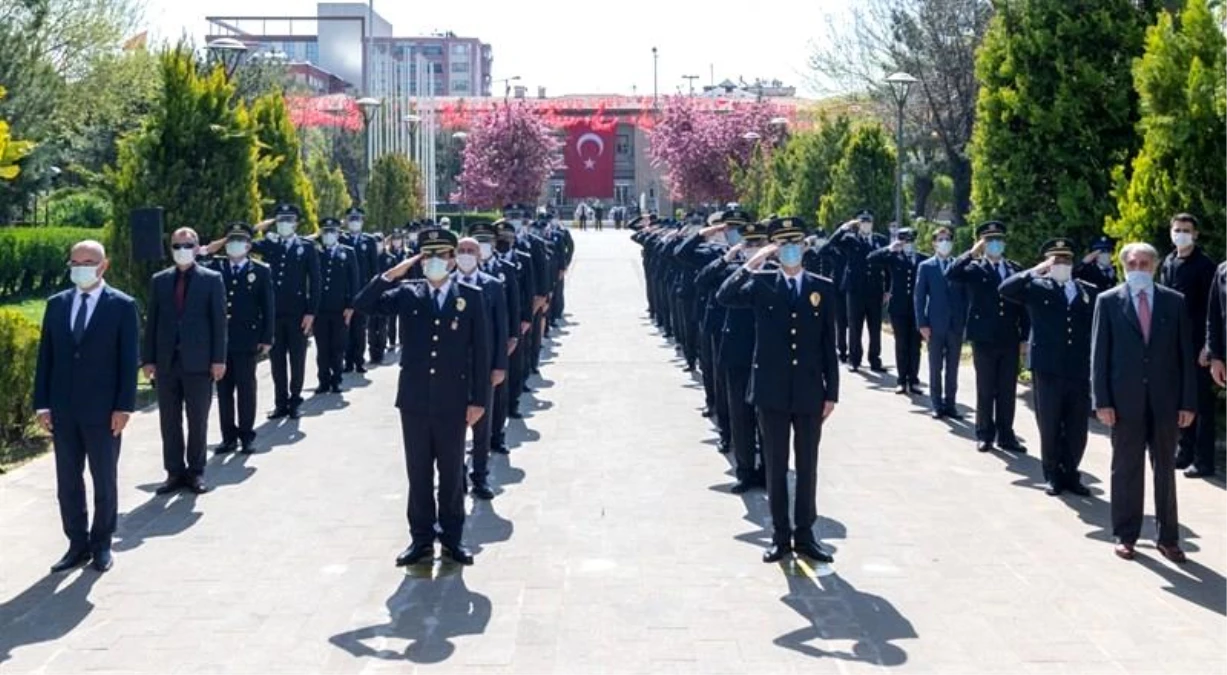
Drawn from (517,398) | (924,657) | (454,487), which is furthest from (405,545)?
(517,398)

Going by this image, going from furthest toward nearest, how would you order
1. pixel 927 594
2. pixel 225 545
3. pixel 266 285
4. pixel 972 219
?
pixel 972 219 → pixel 266 285 → pixel 225 545 → pixel 927 594

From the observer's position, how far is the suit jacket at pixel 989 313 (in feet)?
41.8

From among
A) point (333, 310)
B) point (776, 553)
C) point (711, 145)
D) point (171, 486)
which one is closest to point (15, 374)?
point (171, 486)

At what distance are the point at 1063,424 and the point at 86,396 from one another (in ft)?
22.4

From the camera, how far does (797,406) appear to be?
28.9 ft

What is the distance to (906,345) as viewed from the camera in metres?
17.2

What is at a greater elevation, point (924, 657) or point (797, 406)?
point (797, 406)

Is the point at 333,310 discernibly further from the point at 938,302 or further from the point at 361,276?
the point at 938,302

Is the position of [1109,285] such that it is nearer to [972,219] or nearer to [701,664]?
[972,219]

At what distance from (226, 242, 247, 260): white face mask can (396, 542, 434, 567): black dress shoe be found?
5.13 m

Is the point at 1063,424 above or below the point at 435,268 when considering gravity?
below

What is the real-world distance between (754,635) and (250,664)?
2.41 meters

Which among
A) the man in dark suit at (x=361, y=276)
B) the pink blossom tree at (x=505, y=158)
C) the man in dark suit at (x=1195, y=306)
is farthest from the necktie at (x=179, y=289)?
the pink blossom tree at (x=505, y=158)

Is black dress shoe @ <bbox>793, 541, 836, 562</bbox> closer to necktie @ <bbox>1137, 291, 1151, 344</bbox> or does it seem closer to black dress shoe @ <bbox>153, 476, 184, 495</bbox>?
necktie @ <bbox>1137, 291, 1151, 344</bbox>
